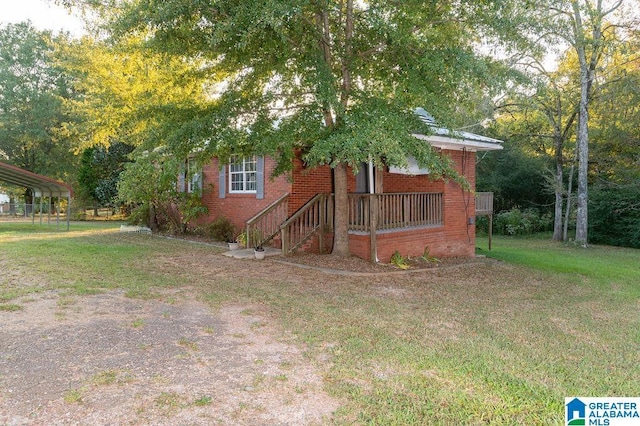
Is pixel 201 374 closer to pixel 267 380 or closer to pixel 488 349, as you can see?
pixel 267 380

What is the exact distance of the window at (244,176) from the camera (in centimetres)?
1315

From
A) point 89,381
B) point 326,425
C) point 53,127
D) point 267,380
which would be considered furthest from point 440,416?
point 53,127

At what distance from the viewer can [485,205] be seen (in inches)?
591

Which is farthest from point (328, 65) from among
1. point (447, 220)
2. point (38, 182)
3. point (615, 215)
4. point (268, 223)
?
point (615, 215)

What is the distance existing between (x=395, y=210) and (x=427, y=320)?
18.6 ft

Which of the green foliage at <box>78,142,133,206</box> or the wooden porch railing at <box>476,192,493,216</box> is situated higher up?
the green foliage at <box>78,142,133,206</box>

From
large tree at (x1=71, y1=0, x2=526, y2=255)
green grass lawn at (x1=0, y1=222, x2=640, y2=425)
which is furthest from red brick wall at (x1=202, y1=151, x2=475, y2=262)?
large tree at (x1=71, y1=0, x2=526, y2=255)

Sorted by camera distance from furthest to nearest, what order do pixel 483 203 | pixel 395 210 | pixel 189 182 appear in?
pixel 189 182
pixel 483 203
pixel 395 210

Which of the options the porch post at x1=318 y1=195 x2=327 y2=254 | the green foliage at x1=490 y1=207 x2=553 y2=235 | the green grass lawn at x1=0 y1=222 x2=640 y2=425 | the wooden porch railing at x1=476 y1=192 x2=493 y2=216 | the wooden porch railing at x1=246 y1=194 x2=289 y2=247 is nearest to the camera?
the green grass lawn at x1=0 y1=222 x2=640 y2=425

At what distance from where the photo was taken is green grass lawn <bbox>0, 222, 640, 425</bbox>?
139 inches

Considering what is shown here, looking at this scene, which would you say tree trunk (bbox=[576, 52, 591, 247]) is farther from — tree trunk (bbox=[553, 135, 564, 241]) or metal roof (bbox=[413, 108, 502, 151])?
metal roof (bbox=[413, 108, 502, 151])

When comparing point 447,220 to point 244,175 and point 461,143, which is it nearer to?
point 461,143

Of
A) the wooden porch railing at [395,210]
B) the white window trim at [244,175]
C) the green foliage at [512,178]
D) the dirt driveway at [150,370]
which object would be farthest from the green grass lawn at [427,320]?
the green foliage at [512,178]

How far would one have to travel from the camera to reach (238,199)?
13562 mm
